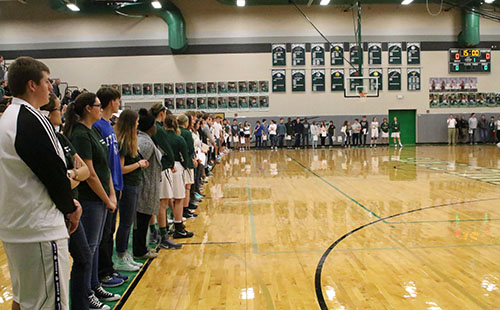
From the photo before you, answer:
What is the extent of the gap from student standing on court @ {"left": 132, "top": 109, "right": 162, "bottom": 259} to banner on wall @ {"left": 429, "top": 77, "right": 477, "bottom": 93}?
71.2ft

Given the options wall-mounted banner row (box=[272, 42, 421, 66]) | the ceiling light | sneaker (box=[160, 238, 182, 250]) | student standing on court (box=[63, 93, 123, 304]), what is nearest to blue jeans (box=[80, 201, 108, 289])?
student standing on court (box=[63, 93, 123, 304])

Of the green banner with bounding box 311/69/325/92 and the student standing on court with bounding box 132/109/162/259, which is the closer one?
the student standing on court with bounding box 132/109/162/259

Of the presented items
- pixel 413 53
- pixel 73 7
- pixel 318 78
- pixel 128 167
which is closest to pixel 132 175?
pixel 128 167

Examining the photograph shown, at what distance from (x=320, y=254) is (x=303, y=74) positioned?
19227 mm

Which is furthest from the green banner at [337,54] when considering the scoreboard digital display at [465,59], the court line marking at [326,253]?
the court line marking at [326,253]

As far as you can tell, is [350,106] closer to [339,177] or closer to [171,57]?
[171,57]

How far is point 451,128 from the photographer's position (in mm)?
22641

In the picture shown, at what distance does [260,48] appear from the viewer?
22.6 meters

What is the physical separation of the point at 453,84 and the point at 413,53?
281cm

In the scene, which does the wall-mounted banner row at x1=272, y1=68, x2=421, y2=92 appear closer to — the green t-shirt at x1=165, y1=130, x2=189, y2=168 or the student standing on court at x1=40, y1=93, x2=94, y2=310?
the green t-shirt at x1=165, y1=130, x2=189, y2=168

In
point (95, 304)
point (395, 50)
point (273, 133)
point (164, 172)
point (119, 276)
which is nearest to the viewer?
point (95, 304)

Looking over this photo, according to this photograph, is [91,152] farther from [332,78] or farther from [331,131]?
[332,78]

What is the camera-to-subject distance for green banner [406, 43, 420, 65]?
2267 cm

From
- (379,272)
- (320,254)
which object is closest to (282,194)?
(320,254)
